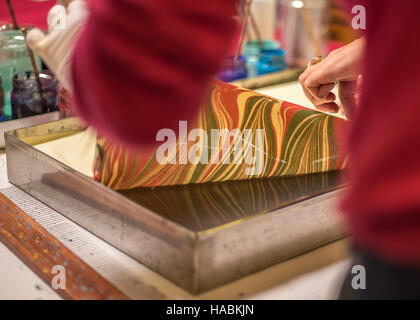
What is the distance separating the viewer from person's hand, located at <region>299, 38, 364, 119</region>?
0.65 m

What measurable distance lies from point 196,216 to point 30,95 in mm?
481

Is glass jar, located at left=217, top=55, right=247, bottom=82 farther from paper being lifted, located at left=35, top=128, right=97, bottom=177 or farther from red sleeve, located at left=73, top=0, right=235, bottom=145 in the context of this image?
red sleeve, located at left=73, top=0, right=235, bottom=145

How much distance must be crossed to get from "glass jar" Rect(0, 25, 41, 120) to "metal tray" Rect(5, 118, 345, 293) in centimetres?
23

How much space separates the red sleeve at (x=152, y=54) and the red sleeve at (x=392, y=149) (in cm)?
9

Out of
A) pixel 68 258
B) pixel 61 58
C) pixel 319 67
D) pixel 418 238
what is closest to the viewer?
pixel 418 238

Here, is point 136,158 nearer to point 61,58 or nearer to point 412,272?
point 61,58

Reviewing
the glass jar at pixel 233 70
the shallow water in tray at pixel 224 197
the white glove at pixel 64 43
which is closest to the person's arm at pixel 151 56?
the white glove at pixel 64 43

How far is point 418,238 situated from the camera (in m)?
0.27

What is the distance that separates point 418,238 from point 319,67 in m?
0.44

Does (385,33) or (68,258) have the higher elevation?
(385,33)

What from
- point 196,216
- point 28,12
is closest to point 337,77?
point 196,216

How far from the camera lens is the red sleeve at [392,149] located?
0.89 ft
